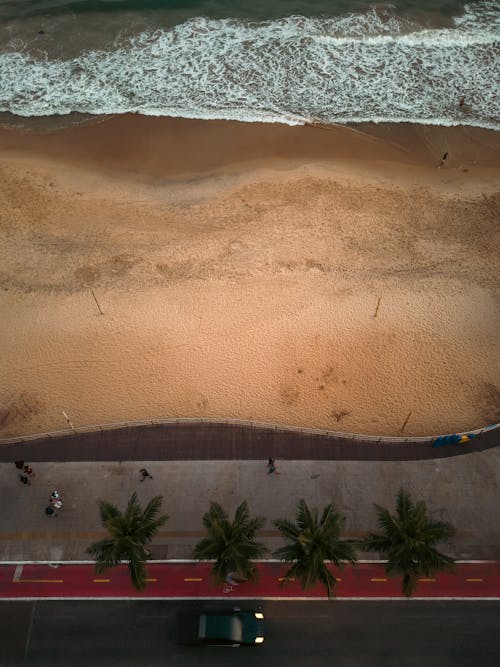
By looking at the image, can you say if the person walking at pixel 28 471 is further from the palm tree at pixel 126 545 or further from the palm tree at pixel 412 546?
the palm tree at pixel 412 546

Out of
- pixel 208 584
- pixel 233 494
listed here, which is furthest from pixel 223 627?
pixel 233 494

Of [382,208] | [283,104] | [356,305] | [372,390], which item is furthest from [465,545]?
[283,104]

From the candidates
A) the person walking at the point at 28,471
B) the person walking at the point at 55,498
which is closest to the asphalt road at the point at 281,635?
the person walking at the point at 55,498

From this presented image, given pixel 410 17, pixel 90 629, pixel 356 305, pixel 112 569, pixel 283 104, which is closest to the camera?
pixel 90 629

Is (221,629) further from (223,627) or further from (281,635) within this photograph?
(281,635)

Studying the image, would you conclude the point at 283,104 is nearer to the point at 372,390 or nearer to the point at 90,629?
the point at 372,390

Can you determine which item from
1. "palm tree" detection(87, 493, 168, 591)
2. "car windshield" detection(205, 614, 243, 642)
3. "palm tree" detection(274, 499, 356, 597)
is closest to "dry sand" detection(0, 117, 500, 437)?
"palm tree" detection(87, 493, 168, 591)
